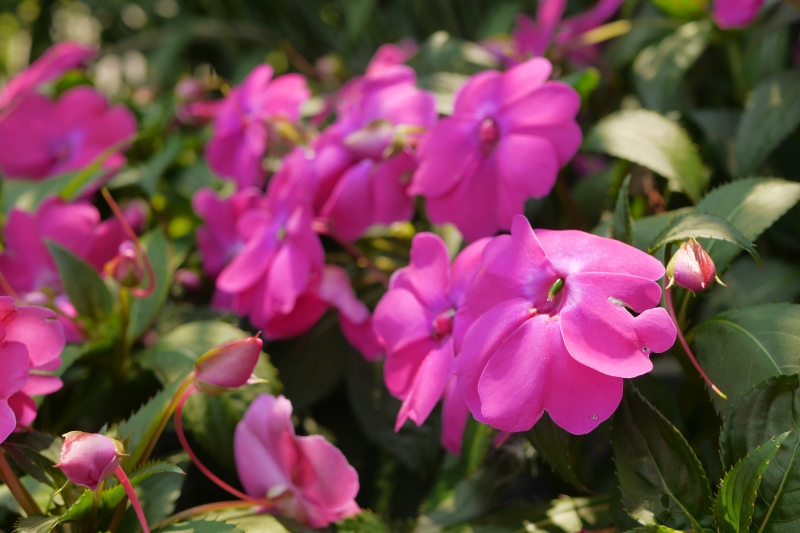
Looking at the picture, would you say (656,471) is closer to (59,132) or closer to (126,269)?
(126,269)

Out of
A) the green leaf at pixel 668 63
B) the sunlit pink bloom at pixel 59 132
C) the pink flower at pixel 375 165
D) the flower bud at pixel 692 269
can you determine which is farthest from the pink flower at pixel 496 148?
the sunlit pink bloom at pixel 59 132

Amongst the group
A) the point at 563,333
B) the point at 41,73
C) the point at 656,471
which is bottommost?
the point at 656,471

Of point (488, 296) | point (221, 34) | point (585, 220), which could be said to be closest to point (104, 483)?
point (488, 296)

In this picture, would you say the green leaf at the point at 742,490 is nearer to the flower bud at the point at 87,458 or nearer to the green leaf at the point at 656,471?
the green leaf at the point at 656,471

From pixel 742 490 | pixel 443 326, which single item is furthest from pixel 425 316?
pixel 742 490

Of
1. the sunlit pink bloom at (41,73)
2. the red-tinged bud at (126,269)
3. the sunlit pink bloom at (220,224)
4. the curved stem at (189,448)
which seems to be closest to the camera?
the curved stem at (189,448)

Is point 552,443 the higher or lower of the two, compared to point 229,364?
lower
